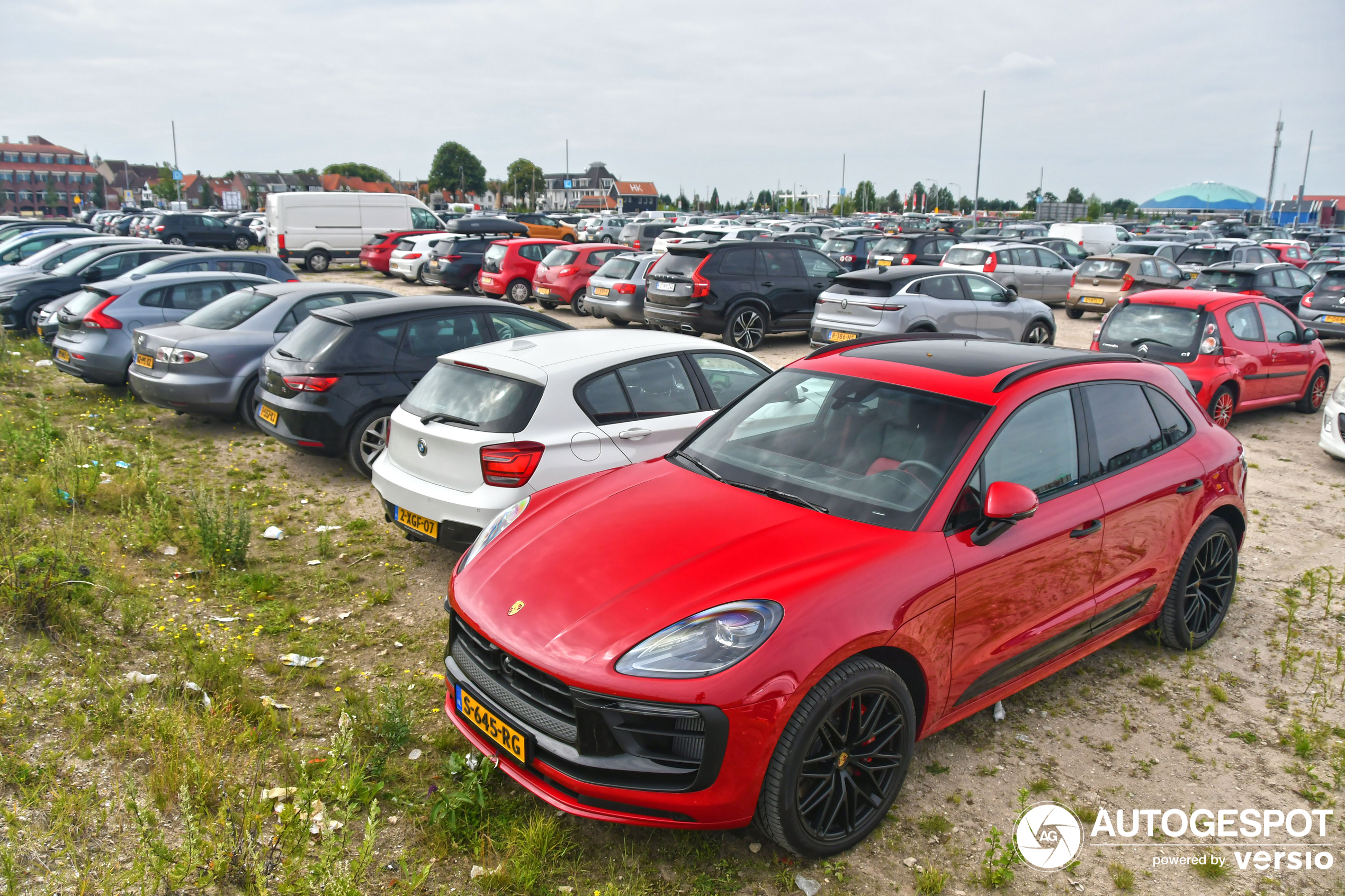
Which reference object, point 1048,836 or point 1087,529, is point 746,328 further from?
point 1048,836

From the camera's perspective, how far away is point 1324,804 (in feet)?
11.9

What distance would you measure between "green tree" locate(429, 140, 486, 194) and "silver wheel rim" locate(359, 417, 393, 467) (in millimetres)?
100138

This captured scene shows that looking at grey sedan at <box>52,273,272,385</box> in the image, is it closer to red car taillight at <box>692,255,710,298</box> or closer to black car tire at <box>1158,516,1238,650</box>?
red car taillight at <box>692,255,710,298</box>

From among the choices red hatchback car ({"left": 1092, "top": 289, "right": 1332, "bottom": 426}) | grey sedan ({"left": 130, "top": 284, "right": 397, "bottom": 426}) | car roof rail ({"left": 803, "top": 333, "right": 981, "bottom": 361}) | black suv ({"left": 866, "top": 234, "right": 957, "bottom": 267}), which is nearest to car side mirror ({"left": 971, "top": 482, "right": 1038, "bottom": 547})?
car roof rail ({"left": 803, "top": 333, "right": 981, "bottom": 361})

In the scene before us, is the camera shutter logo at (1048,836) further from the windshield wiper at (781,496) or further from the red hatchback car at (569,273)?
the red hatchback car at (569,273)

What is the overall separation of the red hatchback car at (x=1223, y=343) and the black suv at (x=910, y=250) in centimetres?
1085

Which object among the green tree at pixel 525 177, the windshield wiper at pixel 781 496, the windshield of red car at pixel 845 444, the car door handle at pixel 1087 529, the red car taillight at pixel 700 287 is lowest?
the car door handle at pixel 1087 529

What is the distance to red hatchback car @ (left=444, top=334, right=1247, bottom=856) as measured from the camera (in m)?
2.92

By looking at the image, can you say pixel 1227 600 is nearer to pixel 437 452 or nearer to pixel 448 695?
pixel 448 695

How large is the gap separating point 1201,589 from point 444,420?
465 cm

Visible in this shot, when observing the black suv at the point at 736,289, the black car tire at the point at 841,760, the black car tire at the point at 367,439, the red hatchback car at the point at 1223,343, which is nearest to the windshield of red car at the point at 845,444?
the black car tire at the point at 841,760

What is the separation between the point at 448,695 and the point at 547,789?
760mm

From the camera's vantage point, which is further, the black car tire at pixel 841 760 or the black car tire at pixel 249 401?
the black car tire at pixel 249 401

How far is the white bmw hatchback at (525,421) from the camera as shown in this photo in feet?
17.5
